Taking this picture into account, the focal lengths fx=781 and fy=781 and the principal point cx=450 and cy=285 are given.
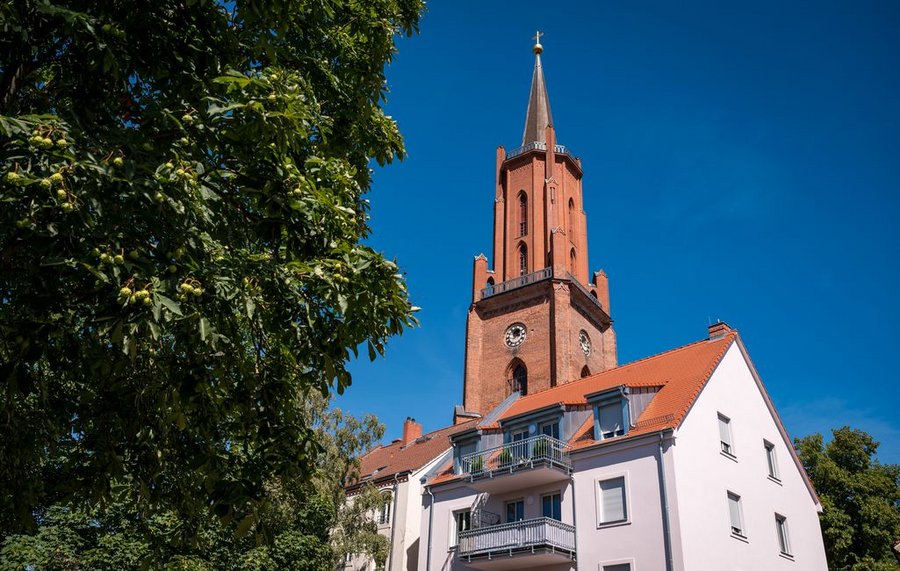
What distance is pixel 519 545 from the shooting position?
2375 centimetres

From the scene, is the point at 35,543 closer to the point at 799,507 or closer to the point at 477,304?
the point at 799,507

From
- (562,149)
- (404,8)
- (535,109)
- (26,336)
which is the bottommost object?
(26,336)

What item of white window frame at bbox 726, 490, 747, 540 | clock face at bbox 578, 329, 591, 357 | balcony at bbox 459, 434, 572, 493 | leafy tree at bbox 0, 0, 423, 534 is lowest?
leafy tree at bbox 0, 0, 423, 534

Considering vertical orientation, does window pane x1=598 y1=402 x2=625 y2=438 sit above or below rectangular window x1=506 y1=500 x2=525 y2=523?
above

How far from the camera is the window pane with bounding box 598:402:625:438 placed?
80.0 ft

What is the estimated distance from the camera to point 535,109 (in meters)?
60.8

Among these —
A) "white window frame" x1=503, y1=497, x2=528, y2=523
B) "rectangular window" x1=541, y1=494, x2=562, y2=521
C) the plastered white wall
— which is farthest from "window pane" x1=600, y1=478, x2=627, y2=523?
"white window frame" x1=503, y1=497, x2=528, y2=523

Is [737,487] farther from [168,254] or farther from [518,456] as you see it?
[168,254]

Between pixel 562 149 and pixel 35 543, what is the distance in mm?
43063

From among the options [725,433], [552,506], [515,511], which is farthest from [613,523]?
[725,433]

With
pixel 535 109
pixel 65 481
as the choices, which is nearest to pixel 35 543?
pixel 65 481

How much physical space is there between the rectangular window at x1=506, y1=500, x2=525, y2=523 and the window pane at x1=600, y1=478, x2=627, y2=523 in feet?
11.3

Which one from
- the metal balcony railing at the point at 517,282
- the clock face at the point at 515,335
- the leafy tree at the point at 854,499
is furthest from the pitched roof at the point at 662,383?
the metal balcony railing at the point at 517,282

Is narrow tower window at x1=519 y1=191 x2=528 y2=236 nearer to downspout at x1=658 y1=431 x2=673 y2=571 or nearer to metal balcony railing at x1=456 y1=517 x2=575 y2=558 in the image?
metal balcony railing at x1=456 y1=517 x2=575 y2=558
